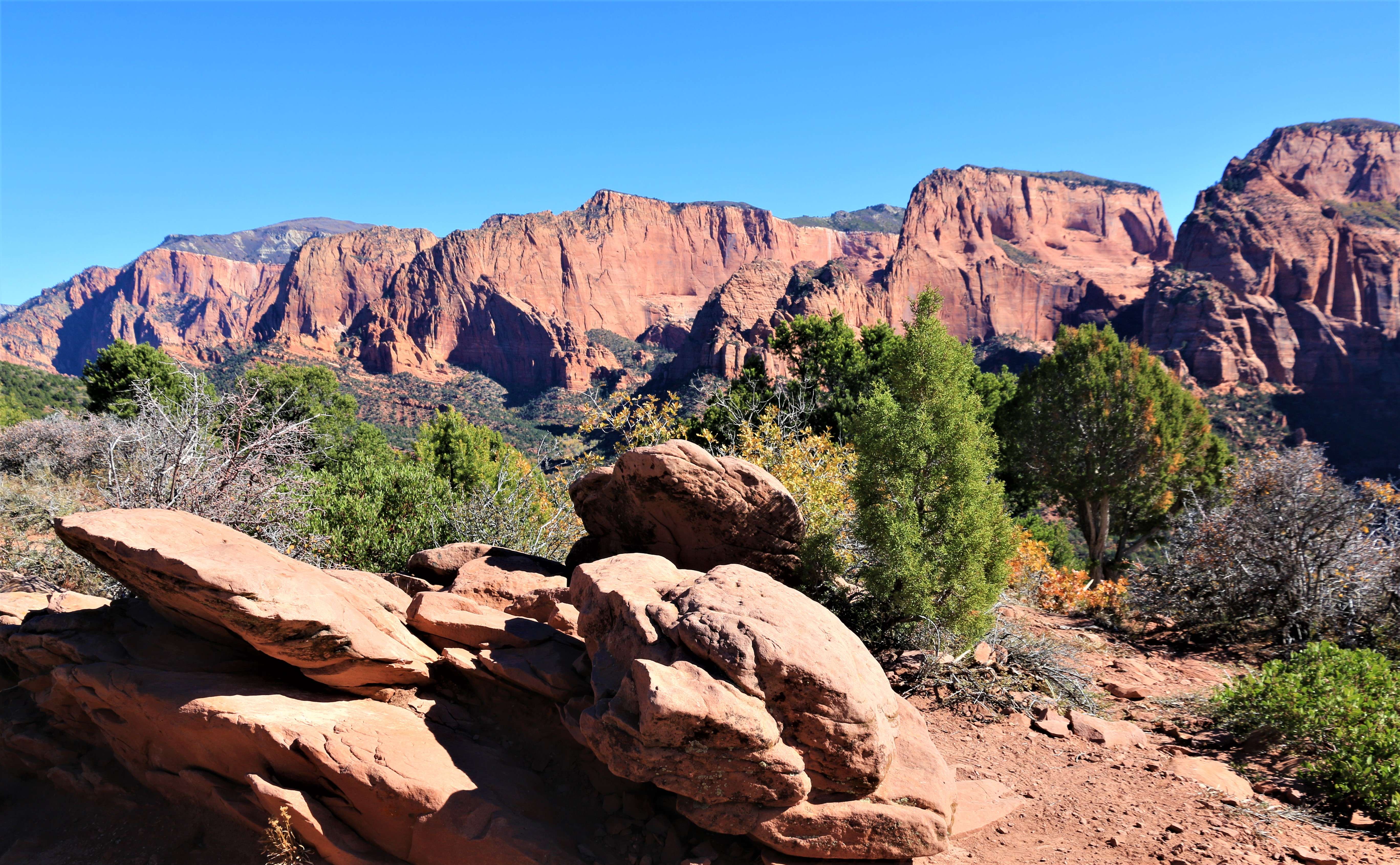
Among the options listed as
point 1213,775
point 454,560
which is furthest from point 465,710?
point 1213,775

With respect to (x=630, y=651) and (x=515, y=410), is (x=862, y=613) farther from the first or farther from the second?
(x=515, y=410)

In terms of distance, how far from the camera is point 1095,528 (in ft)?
67.5

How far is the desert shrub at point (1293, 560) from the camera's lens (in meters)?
10.2

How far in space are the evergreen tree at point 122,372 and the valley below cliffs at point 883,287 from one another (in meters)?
42.4

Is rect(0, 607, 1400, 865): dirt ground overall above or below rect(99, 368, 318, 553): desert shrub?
below

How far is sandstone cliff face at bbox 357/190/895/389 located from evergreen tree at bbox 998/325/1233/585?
81.1 metres

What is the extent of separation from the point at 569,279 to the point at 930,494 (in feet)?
450

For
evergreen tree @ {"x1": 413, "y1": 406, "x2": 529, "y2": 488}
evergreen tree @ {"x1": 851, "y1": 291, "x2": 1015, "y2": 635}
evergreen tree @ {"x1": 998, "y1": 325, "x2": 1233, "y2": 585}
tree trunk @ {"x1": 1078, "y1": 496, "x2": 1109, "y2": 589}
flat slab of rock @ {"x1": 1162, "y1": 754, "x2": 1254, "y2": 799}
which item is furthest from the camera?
evergreen tree @ {"x1": 413, "y1": 406, "x2": 529, "y2": 488}

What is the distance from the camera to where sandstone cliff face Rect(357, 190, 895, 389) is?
118 meters

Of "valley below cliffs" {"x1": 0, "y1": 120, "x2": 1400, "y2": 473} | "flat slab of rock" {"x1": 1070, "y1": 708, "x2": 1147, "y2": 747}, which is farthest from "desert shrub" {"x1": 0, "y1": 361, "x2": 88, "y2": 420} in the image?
"flat slab of rock" {"x1": 1070, "y1": 708, "x2": 1147, "y2": 747}

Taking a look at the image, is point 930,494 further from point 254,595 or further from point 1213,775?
point 254,595

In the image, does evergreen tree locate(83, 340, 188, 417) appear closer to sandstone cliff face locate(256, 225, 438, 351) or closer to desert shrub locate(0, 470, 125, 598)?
desert shrub locate(0, 470, 125, 598)

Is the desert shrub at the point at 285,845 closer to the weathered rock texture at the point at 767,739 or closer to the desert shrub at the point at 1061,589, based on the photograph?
the weathered rock texture at the point at 767,739

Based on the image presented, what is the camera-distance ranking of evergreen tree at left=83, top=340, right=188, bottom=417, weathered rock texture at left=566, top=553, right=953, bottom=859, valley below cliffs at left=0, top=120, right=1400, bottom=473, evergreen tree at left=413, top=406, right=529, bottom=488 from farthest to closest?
valley below cliffs at left=0, top=120, right=1400, bottom=473 → evergreen tree at left=83, top=340, right=188, bottom=417 → evergreen tree at left=413, top=406, right=529, bottom=488 → weathered rock texture at left=566, top=553, right=953, bottom=859
